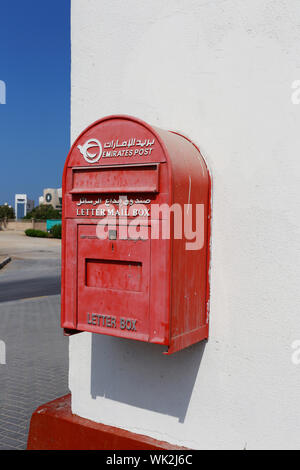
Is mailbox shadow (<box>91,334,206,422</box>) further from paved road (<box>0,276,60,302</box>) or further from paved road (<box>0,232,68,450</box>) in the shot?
paved road (<box>0,276,60,302</box>)

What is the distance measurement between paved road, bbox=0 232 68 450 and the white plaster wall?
1.89 meters

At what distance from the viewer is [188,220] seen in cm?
255

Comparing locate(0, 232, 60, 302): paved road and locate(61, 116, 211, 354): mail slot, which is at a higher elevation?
locate(61, 116, 211, 354): mail slot

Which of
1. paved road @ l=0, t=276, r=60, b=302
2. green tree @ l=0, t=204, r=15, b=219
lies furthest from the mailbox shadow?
green tree @ l=0, t=204, r=15, b=219

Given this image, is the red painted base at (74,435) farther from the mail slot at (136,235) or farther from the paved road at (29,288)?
the paved road at (29,288)

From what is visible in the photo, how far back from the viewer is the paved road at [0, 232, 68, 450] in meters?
4.69

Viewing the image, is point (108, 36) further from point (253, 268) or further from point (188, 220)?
point (253, 268)

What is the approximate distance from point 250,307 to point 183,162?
3.00ft

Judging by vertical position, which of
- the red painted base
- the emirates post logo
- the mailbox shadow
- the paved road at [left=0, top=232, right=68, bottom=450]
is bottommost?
the paved road at [left=0, top=232, right=68, bottom=450]

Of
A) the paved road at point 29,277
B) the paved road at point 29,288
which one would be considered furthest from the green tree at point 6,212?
the paved road at point 29,288

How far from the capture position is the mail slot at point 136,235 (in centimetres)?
239

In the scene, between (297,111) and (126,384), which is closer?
(297,111)

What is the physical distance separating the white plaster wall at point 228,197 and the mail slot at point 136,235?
185mm
